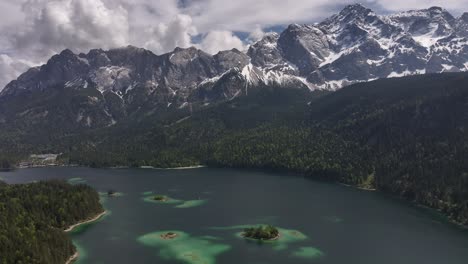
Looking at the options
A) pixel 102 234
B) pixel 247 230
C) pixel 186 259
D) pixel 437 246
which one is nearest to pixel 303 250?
pixel 247 230

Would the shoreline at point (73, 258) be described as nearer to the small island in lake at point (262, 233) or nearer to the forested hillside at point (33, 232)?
the forested hillside at point (33, 232)

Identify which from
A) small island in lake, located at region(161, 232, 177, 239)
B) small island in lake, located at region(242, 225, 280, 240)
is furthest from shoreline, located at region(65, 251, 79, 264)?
small island in lake, located at region(242, 225, 280, 240)

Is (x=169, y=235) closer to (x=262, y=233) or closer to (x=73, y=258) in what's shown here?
(x=262, y=233)

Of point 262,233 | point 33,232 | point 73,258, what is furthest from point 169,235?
point 33,232

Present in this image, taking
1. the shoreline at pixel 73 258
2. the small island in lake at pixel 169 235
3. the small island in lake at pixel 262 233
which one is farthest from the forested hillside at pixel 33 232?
the small island in lake at pixel 262 233

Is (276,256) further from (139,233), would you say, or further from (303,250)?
(139,233)

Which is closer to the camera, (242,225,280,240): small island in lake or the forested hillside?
the forested hillside

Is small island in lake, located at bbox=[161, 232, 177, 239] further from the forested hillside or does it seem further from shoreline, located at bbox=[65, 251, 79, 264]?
the forested hillside

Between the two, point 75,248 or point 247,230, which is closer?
point 75,248
